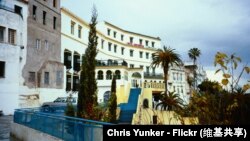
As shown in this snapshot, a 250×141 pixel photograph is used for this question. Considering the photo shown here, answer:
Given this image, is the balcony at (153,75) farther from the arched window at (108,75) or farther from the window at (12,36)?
the window at (12,36)

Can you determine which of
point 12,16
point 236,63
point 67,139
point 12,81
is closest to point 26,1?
point 12,16

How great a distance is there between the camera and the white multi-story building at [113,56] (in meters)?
43.9

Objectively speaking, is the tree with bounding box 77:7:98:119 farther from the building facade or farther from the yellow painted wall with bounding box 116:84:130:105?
the yellow painted wall with bounding box 116:84:130:105

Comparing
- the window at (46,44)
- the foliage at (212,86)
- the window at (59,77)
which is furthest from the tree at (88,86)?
the window at (59,77)

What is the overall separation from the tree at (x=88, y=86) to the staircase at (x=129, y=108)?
47.8ft

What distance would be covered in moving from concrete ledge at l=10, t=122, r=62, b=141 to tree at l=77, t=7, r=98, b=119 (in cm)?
203

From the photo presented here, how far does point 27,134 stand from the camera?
1612 cm

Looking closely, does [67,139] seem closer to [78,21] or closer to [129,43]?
[78,21]

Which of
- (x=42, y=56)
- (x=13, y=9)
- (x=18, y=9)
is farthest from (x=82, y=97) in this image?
(x=42, y=56)

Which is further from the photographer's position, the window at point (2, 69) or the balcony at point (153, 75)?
the balcony at point (153, 75)

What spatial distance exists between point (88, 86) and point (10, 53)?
18.7 meters

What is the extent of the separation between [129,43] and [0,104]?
1621 inches

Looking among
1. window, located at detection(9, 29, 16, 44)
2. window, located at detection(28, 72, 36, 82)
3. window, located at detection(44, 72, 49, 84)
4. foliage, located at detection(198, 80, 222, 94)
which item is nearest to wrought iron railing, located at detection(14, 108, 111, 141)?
foliage, located at detection(198, 80, 222, 94)

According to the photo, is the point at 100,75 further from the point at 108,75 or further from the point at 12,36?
the point at 12,36
